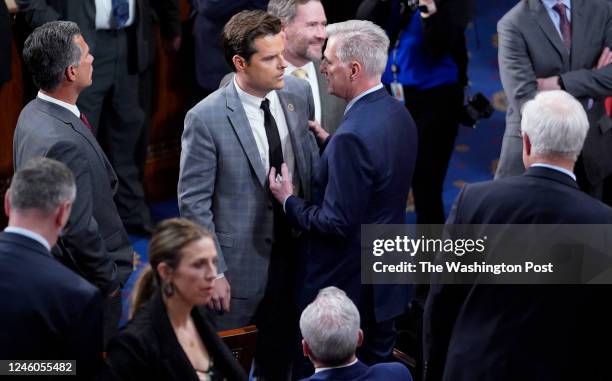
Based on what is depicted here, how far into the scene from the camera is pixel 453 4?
525 centimetres

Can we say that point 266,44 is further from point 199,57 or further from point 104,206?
point 199,57

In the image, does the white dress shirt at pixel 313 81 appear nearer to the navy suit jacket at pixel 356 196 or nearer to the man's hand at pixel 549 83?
the navy suit jacket at pixel 356 196

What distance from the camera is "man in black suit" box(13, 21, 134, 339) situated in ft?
11.5

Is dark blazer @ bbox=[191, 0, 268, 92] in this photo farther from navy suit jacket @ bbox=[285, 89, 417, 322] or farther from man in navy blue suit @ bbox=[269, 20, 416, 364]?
navy suit jacket @ bbox=[285, 89, 417, 322]

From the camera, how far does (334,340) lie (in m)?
3.08

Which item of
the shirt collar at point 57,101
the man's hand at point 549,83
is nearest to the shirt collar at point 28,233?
the shirt collar at point 57,101

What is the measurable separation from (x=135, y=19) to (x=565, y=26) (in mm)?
2291

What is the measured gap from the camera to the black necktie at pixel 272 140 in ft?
12.6

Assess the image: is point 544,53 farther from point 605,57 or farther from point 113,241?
point 113,241

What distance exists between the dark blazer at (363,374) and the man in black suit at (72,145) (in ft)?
3.12

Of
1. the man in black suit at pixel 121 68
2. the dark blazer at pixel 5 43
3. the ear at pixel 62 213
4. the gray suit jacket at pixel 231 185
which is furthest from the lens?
the man in black suit at pixel 121 68

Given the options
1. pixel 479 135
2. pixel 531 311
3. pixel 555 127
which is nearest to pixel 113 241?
pixel 531 311

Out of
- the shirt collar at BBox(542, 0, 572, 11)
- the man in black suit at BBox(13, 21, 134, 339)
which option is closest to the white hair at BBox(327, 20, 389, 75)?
the man in black suit at BBox(13, 21, 134, 339)

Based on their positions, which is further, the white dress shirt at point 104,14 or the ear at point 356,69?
the white dress shirt at point 104,14
